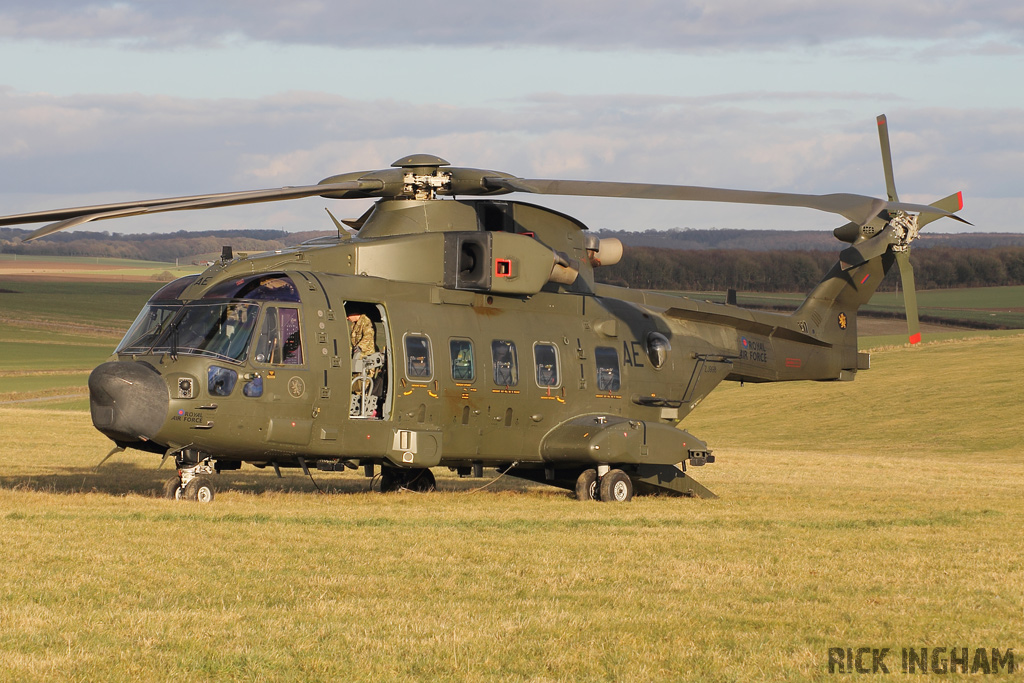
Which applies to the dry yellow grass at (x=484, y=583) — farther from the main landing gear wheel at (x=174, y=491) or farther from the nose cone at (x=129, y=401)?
the nose cone at (x=129, y=401)

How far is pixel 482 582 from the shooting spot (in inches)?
402

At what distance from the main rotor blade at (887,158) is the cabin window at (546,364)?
6.36m

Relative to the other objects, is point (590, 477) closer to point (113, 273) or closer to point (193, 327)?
point (193, 327)

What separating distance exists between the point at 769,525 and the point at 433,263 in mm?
6168

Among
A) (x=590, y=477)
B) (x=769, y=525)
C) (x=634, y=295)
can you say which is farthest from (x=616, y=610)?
(x=634, y=295)

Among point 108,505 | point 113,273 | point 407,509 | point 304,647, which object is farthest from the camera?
point 113,273

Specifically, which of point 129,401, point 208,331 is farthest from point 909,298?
point 129,401

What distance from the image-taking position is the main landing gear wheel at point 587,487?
18.5 m

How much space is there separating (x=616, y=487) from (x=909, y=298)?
5.33m

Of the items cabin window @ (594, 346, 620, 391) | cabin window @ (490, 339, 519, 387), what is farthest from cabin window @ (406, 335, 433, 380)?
cabin window @ (594, 346, 620, 391)

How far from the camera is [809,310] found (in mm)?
21812

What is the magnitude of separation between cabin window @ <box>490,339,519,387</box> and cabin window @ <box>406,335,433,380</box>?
1210mm

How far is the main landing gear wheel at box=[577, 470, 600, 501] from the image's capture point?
60.6 feet

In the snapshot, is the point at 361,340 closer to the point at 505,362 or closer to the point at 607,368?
the point at 505,362
